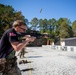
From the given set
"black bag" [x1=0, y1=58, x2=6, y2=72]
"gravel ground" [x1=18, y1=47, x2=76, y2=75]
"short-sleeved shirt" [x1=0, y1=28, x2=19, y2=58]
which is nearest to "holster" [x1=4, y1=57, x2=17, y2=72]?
"black bag" [x1=0, y1=58, x2=6, y2=72]

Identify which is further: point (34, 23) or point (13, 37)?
point (34, 23)

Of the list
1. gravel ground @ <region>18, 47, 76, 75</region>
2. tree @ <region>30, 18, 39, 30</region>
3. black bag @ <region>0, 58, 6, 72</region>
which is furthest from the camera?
tree @ <region>30, 18, 39, 30</region>

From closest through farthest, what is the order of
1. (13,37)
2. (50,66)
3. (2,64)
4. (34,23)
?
(13,37)
(2,64)
(50,66)
(34,23)

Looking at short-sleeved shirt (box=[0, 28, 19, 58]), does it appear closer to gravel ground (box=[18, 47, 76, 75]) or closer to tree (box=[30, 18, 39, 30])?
gravel ground (box=[18, 47, 76, 75])

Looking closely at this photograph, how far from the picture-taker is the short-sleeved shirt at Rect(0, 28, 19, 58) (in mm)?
4586

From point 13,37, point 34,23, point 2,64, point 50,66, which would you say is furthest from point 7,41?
point 34,23

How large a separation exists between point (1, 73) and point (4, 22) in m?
57.0

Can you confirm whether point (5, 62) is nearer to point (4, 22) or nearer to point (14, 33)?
point (14, 33)

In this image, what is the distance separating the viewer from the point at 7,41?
15.6ft

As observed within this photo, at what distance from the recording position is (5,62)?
16.5ft

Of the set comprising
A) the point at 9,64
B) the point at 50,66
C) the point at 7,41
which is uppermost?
the point at 7,41

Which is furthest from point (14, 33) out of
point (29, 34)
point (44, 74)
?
point (44, 74)

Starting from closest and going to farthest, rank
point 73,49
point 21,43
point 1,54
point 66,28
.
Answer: point 21,43 → point 1,54 → point 73,49 → point 66,28

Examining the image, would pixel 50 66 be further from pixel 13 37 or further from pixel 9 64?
pixel 13 37
